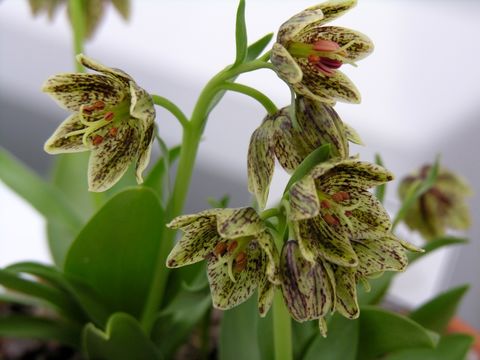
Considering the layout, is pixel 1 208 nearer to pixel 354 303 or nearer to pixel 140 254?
pixel 140 254

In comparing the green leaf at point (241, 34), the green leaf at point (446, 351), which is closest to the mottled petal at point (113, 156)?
the green leaf at point (241, 34)

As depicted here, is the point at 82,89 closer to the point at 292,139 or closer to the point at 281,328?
the point at 292,139

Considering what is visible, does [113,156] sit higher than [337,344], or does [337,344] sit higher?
[113,156]

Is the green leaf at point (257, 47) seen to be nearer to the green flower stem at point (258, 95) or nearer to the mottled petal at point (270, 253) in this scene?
the green flower stem at point (258, 95)

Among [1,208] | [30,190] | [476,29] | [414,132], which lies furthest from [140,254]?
[476,29]

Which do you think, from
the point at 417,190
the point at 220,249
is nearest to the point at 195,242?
the point at 220,249

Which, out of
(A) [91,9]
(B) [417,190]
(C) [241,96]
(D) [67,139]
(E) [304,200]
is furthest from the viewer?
(C) [241,96]

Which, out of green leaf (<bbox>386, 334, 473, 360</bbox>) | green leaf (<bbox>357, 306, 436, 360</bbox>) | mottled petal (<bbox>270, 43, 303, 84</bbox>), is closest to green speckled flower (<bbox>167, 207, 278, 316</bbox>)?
mottled petal (<bbox>270, 43, 303, 84</bbox>)
